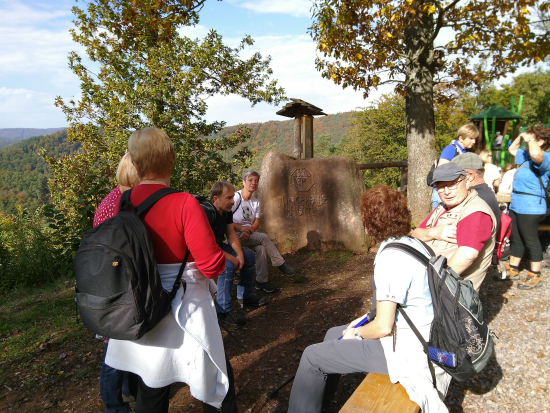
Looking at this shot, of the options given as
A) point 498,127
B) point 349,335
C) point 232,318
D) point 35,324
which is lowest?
point 35,324

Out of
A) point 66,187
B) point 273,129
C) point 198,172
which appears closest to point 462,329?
point 198,172

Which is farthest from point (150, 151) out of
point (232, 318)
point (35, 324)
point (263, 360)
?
point (35, 324)

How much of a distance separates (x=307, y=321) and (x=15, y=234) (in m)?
6.01

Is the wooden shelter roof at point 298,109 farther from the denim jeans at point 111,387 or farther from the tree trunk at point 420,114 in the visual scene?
the denim jeans at point 111,387

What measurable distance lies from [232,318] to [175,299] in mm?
2324

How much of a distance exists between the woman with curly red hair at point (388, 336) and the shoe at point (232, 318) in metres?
1.74

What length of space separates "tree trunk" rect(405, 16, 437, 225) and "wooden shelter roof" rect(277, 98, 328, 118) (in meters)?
1.83

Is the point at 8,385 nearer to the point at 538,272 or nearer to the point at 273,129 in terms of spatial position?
the point at 538,272

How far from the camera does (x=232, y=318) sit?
12.8 feet

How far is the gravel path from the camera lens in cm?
263

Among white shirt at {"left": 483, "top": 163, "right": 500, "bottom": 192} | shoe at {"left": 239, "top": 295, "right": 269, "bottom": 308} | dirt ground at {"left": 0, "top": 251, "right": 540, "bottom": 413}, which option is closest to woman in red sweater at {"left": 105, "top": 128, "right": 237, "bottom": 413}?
dirt ground at {"left": 0, "top": 251, "right": 540, "bottom": 413}

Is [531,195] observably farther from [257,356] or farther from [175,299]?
[175,299]

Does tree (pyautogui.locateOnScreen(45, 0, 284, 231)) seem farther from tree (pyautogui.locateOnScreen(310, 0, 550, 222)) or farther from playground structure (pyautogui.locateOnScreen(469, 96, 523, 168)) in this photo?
playground structure (pyautogui.locateOnScreen(469, 96, 523, 168))

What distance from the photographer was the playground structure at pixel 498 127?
15.4 metres
